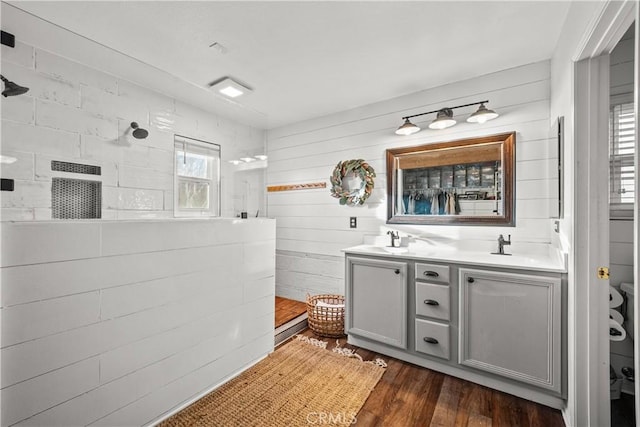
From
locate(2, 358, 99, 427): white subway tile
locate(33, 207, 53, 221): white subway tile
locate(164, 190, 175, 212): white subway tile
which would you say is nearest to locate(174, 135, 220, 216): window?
locate(164, 190, 175, 212): white subway tile

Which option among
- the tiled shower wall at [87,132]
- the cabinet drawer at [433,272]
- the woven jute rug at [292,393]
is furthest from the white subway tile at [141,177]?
the cabinet drawer at [433,272]

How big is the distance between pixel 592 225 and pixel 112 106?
2.39 m

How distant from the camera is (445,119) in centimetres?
246

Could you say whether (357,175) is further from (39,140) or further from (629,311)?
(39,140)

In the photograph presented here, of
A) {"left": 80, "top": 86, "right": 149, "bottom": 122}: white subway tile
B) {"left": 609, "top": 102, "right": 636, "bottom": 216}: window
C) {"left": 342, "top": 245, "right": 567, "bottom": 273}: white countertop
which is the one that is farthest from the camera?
{"left": 609, "top": 102, "right": 636, "bottom": 216}: window

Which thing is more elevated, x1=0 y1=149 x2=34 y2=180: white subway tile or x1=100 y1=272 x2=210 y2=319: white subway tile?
x1=0 y1=149 x2=34 y2=180: white subway tile

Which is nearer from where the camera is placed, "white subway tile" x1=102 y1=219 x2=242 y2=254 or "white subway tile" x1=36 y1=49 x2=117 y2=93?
"white subway tile" x1=36 y1=49 x2=117 y2=93

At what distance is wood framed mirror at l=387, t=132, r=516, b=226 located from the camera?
93.2 inches

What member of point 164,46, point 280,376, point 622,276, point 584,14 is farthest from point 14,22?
point 622,276

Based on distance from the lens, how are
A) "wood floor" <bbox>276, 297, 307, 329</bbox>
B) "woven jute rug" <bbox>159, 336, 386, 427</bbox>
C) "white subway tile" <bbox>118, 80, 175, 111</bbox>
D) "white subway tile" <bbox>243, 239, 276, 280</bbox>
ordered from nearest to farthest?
"white subway tile" <bbox>118, 80, 175, 111</bbox>
"woven jute rug" <bbox>159, 336, 386, 427</bbox>
"white subway tile" <bbox>243, 239, 276, 280</bbox>
"wood floor" <bbox>276, 297, 307, 329</bbox>

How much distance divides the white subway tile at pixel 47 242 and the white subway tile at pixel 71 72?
23.3 inches

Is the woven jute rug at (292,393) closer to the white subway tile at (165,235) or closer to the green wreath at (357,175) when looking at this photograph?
the white subway tile at (165,235)

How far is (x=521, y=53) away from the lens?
2.14 metres

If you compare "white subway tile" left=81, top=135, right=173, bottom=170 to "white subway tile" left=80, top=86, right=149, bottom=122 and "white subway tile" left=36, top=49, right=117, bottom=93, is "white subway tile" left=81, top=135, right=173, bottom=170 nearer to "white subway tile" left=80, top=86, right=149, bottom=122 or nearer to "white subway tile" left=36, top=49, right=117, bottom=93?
"white subway tile" left=80, top=86, right=149, bottom=122
